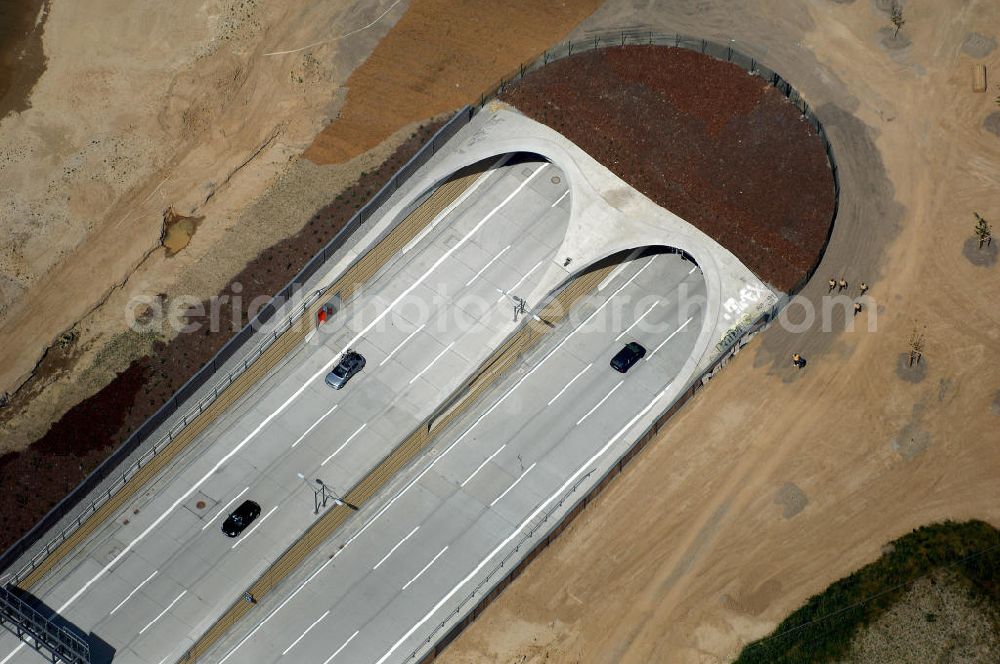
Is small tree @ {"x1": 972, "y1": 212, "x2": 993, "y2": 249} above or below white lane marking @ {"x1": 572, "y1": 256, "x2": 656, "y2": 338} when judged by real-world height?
above

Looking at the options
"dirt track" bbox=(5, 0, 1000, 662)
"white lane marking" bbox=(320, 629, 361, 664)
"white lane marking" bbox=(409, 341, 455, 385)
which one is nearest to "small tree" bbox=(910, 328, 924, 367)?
"dirt track" bbox=(5, 0, 1000, 662)

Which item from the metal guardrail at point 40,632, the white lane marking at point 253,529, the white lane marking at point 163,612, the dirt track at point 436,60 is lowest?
the metal guardrail at point 40,632

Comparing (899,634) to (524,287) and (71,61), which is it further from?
(71,61)

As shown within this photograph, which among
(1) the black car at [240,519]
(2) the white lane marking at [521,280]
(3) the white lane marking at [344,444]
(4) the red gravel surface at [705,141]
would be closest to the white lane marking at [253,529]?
(1) the black car at [240,519]

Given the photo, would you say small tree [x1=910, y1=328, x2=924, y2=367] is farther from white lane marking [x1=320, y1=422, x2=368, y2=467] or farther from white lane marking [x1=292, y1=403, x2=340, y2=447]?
white lane marking [x1=292, y1=403, x2=340, y2=447]

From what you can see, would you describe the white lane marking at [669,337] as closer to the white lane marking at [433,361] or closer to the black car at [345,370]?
the white lane marking at [433,361]

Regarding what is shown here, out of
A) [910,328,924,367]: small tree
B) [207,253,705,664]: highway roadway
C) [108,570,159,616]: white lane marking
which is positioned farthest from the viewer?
[910,328,924,367]: small tree

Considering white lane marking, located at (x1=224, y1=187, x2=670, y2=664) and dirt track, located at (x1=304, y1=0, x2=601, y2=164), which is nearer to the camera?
white lane marking, located at (x1=224, y1=187, x2=670, y2=664)
